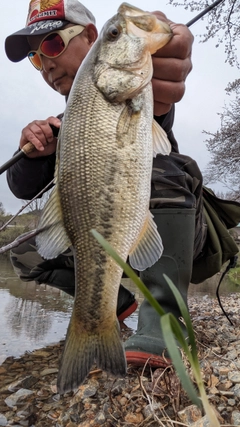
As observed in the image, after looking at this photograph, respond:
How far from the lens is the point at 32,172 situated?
3.27m

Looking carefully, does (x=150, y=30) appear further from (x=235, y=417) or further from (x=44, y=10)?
(x=44, y=10)

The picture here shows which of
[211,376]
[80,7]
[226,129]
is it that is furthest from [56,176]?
[226,129]

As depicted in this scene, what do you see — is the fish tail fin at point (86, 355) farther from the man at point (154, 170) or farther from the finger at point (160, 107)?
the finger at point (160, 107)

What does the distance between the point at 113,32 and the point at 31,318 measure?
10.4ft

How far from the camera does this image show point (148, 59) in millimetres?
2035

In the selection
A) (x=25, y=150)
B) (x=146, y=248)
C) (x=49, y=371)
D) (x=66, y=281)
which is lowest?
(x=49, y=371)

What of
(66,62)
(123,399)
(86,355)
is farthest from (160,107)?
(123,399)

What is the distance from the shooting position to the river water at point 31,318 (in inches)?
127

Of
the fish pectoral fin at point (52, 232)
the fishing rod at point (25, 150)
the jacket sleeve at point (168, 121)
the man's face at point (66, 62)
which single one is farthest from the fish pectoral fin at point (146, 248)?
the man's face at point (66, 62)

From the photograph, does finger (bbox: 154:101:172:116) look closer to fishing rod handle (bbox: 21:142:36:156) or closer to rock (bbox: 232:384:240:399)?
fishing rod handle (bbox: 21:142:36:156)

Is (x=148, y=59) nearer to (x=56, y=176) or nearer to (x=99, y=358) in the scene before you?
(x=56, y=176)

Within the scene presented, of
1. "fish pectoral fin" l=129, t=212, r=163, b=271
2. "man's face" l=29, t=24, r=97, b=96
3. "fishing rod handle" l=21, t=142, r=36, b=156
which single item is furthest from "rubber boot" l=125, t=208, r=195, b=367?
"man's face" l=29, t=24, r=97, b=96

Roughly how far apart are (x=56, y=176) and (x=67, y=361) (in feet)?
2.86

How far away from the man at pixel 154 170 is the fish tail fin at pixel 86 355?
A: 1.69 ft
